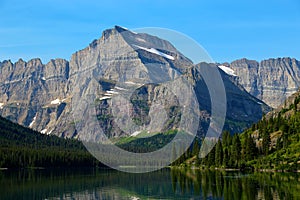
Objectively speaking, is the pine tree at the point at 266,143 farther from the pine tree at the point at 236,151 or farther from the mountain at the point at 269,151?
the pine tree at the point at 236,151

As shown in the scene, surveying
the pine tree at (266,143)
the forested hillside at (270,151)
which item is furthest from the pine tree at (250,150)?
the pine tree at (266,143)

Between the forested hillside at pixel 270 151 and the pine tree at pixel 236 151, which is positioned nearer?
the forested hillside at pixel 270 151

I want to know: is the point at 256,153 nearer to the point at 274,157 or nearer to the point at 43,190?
the point at 274,157

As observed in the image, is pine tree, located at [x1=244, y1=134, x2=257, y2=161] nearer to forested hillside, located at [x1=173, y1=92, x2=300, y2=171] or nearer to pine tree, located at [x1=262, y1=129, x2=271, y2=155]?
forested hillside, located at [x1=173, y1=92, x2=300, y2=171]

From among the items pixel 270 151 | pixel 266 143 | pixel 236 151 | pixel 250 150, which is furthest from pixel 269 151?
pixel 236 151

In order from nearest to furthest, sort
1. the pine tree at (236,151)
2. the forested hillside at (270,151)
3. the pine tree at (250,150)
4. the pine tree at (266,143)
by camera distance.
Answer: the forested hillside at (270,151) → the pine tree at (266,143) → the pine tree at (250,150) → the pine tree at (236,151)

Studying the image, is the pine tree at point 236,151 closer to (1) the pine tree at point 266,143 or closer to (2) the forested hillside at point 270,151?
(2) the forested hillside at point 270,151

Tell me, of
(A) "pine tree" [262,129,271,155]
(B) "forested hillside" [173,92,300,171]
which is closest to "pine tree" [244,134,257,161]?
(B) "forested hillside" [173,92,300,171]

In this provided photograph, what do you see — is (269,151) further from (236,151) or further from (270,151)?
(236,151)

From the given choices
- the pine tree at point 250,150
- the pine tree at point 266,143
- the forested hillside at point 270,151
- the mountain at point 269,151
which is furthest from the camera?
the pine tree at point 250,150

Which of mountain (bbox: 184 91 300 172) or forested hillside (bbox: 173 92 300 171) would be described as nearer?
mountain (bbox: 184 91 300 172)

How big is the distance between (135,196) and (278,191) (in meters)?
28.0

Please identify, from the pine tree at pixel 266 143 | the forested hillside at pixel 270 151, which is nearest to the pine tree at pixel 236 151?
the forested hillside at pixel 270 151

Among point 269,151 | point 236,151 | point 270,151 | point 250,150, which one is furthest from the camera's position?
point 236,151
